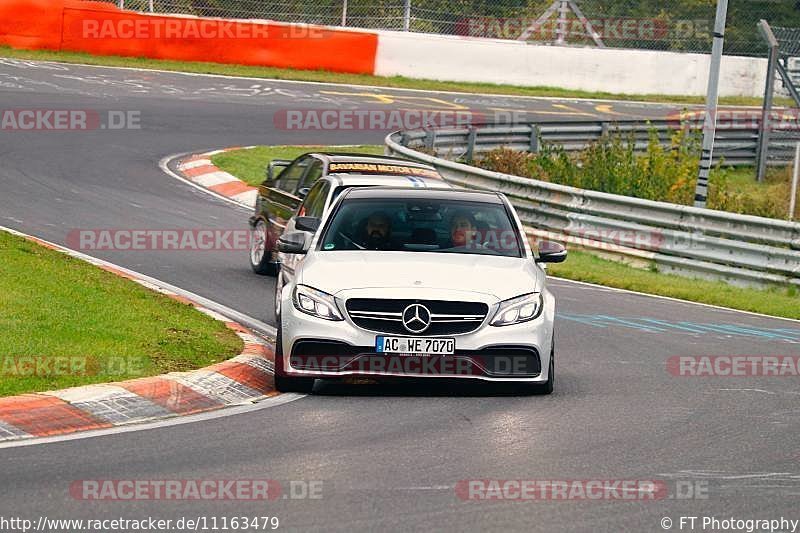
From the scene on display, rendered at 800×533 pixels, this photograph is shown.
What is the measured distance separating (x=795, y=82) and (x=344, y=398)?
1162 inches

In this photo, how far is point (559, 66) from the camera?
4209cm

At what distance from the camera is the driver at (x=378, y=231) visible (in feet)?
37.1

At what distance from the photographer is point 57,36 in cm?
3638

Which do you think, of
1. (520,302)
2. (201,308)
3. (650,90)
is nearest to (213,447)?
(520,302)

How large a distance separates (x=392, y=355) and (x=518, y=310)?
3.08 feet

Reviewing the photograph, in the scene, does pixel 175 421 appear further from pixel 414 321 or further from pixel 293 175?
pixel 293 175

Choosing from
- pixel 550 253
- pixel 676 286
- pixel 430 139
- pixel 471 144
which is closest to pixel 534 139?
pixel 471 144

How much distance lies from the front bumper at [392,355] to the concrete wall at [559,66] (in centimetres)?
2922

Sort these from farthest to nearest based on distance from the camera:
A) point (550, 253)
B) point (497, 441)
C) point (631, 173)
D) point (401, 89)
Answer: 1. point (401, 89)
2. point (631, 173)
3. point (550, 253)
4. point (497, 441)

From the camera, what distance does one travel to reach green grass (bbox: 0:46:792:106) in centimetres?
3600

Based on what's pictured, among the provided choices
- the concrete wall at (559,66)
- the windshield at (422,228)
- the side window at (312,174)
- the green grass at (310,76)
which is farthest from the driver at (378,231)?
the concrete wall at (559,66)

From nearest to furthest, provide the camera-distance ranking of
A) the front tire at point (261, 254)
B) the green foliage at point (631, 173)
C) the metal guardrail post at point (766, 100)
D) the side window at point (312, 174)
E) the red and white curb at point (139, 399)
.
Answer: the red and white curb at point (139, 399) < the side window at point (312, 174) < the front tire at point (261, 254) < the green foliage at point (631, 173) < the metal guardrail post at point (766, 100)

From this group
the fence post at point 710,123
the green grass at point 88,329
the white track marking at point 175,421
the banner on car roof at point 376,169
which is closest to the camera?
the white track marking at point 175,421

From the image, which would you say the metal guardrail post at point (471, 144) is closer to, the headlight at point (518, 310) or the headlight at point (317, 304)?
the headlight at point (518, 310)
